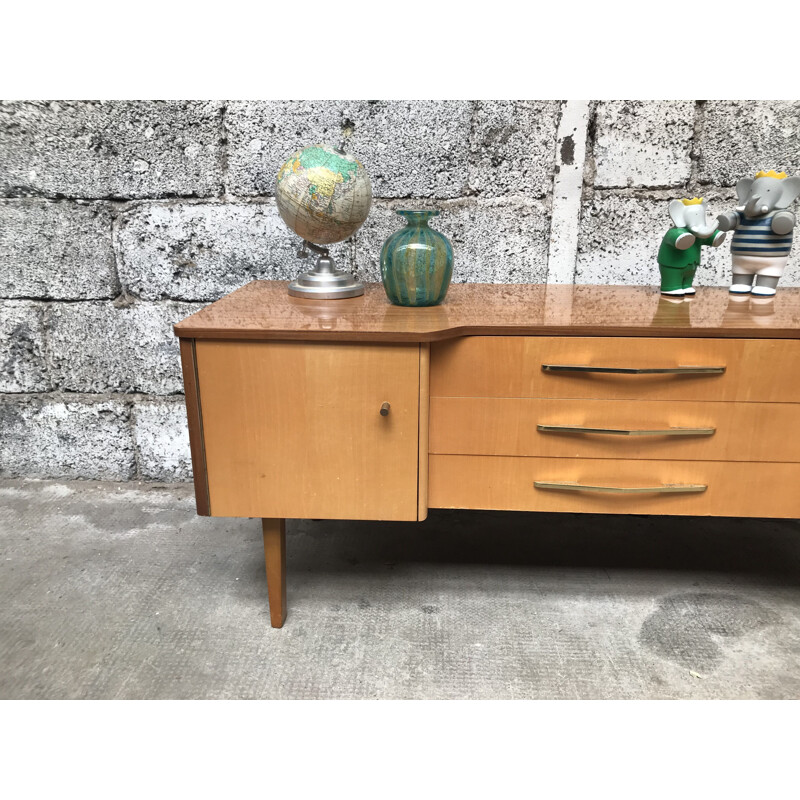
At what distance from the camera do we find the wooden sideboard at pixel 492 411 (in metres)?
1.46

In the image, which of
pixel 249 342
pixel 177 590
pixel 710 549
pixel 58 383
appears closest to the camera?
pixel 249 342

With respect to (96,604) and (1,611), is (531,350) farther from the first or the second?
(1,611)

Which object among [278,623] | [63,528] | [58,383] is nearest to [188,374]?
[278,623]

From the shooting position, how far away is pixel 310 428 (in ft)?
4.98

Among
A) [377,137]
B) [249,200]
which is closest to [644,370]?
[377,137]

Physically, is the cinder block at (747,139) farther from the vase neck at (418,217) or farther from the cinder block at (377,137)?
the vase neck at (418,217)

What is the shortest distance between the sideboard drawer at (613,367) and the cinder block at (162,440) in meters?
1.37

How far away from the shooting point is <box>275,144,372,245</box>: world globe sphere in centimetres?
172

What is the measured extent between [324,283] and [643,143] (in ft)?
3.89

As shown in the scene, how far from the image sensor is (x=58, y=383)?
2.48 m

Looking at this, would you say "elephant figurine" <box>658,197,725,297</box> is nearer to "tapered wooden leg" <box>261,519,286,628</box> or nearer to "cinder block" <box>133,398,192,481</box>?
"tapered wooden leg" <box>261,519,286,628</box>

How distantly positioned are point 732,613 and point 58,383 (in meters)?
2.51

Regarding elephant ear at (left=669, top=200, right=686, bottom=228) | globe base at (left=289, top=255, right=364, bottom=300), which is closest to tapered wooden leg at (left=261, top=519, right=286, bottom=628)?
globe base at (left=289, top=255, right=364, bottom=300)

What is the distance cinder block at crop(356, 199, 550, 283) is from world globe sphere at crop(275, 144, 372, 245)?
1.39 ft
